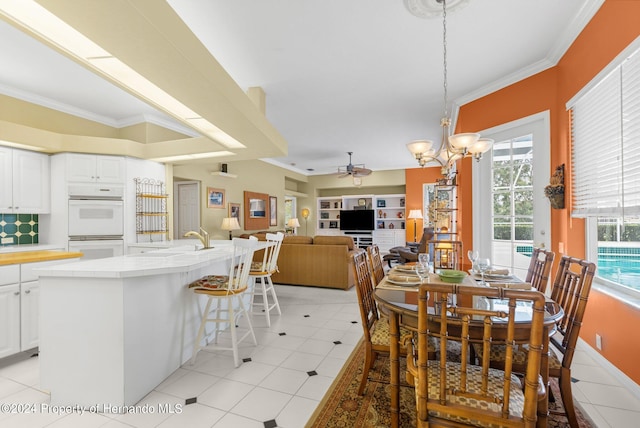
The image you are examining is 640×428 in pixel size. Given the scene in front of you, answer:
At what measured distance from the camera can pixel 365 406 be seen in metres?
1.96

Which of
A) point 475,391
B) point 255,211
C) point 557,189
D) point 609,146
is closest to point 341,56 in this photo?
point 609,146

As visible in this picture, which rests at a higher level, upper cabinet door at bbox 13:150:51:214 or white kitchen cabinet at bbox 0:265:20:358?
upper cabinet door at bbox 13:150:51:214

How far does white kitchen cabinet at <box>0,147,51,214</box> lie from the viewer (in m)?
3.41

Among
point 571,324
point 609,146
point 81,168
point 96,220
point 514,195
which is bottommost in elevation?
point 571,324

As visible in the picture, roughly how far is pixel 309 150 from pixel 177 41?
18.0 ft

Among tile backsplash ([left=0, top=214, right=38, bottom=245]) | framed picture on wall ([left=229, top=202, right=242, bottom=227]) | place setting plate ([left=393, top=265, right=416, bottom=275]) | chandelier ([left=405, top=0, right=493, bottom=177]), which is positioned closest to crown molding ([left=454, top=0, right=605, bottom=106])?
chandelier ([left=405, top=0, right=493, bottom=177])

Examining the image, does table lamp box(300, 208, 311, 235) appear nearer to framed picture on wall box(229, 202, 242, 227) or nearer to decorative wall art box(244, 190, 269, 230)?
decorative wall art box(244, 190, 269, 230)

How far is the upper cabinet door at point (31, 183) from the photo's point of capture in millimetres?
3529

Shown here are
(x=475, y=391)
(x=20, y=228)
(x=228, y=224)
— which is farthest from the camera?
(x=228, y=224)

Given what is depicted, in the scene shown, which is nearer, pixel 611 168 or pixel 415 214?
pixel 611 168

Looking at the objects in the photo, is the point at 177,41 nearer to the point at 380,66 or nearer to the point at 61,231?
the point at 380,66

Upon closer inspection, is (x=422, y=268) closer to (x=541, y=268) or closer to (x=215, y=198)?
(x=541, y=268)

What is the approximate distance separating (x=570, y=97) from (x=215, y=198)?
5587 mm

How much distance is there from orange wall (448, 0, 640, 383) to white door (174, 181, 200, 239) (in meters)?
4.78
